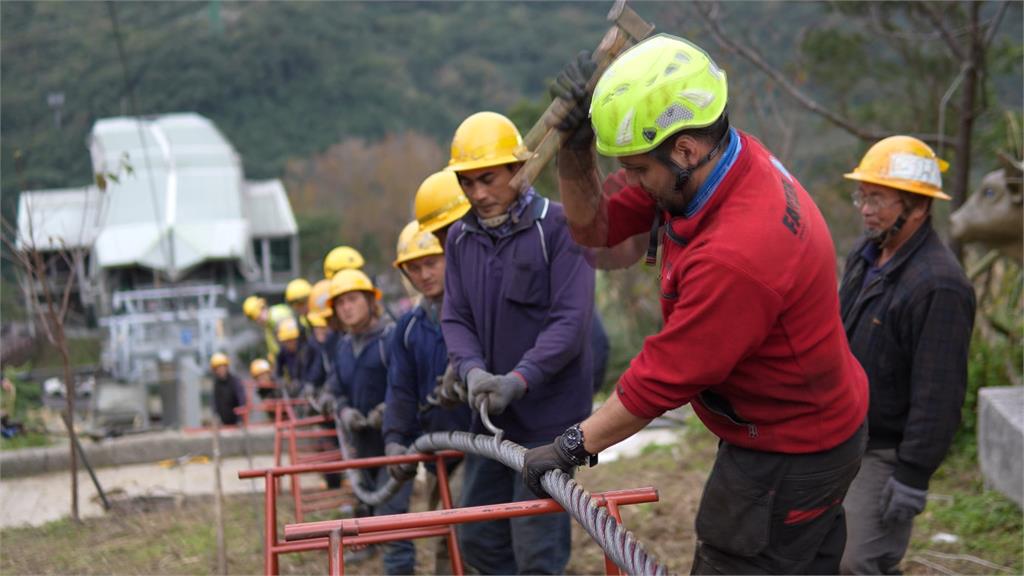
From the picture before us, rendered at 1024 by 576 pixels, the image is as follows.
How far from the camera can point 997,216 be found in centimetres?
672

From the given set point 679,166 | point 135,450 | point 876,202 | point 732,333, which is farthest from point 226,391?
point 732,333

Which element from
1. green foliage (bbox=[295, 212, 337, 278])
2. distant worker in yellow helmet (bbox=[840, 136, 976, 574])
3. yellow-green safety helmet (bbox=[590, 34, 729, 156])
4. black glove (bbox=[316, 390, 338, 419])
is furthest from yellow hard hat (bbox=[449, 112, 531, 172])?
green foliage (bbox=[295, 212, 337, 278])

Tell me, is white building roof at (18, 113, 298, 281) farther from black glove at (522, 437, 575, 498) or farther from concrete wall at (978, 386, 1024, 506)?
black glove at (522, 437, 575, 498)

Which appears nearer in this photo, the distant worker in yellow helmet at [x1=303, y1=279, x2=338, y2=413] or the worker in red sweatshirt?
the worker in red sweatshirt

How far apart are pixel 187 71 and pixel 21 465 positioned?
2293 inches

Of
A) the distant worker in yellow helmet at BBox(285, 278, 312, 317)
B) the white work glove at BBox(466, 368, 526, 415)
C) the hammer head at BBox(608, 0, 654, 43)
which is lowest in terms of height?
the distant worker in yellow helmet at BBox(285, 278, 312, 317)

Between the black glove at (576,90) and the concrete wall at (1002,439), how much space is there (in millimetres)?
3486

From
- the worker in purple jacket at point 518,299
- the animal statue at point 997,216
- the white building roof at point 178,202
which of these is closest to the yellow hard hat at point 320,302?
the worker in purple jacket at point 518,299

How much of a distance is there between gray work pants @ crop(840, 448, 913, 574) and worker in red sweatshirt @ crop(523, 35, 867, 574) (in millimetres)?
848

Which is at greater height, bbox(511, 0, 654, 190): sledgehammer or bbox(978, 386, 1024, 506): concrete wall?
bbox(511, 0, 654, 190): sledgehammer

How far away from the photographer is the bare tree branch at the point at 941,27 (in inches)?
390

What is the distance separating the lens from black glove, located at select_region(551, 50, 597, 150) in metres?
3.11

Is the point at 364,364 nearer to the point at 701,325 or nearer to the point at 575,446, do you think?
the point at 575,446

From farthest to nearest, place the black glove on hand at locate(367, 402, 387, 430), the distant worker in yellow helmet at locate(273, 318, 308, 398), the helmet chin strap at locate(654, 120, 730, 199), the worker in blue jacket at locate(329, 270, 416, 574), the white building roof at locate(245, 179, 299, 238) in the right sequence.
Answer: the white building roof at locate(245, 179, 299, 238), the distant worker in yellow helmet at locate(273, 318, 308, 398), the worker in blue jacket at locate(329, 270, 416, 574), the black glove on hand at locate(367, 402, 387, 430), the helmet chin strap at locate(654, 120, 730, 199)
